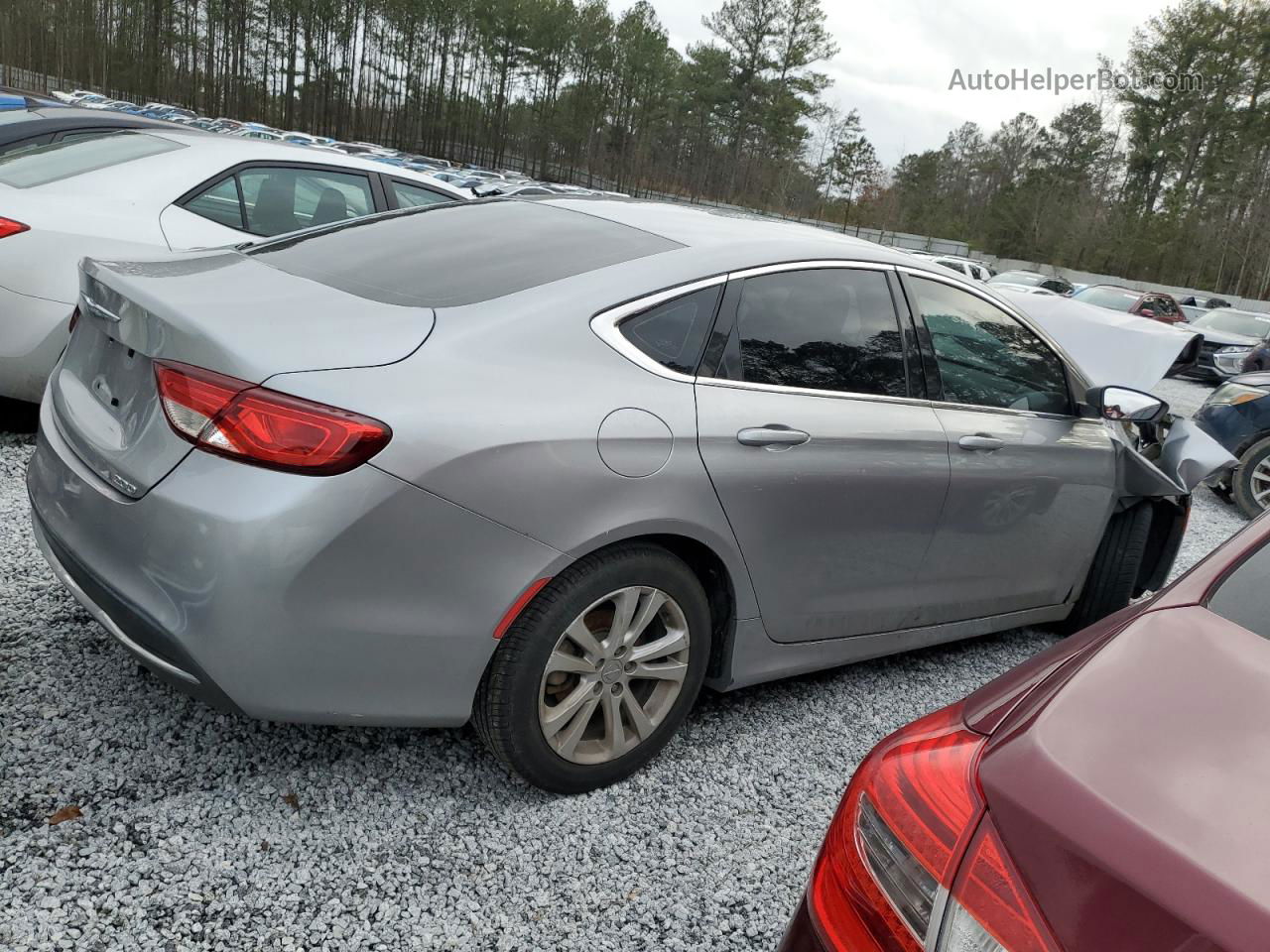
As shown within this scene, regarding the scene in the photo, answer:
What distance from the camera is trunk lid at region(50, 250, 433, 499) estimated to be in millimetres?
2027

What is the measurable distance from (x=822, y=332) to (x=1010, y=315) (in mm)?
1083

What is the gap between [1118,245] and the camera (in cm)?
5784

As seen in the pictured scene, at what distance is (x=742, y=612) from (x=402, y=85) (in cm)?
7957

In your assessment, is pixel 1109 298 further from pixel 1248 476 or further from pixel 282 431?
pixel 282 431

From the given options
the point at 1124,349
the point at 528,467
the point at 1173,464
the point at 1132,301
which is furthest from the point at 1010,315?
the point at 1132,301

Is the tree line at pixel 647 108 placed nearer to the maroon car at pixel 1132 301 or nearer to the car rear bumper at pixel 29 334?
the maroon car at pixel 1132 301

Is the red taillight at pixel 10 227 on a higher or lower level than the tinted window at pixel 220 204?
lower

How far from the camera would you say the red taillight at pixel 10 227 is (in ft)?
13.0

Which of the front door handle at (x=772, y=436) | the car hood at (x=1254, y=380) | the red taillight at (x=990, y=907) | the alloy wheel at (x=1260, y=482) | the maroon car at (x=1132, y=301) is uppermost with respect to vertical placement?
the front door handle at (x=772, y=436)

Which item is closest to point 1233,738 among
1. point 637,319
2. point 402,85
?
point 637,319

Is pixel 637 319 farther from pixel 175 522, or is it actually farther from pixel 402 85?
pixel 402 85

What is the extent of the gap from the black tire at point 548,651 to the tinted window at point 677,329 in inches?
19.0

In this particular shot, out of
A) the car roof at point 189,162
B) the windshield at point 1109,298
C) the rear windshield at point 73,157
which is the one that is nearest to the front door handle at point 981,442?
the car roof at point 189,162

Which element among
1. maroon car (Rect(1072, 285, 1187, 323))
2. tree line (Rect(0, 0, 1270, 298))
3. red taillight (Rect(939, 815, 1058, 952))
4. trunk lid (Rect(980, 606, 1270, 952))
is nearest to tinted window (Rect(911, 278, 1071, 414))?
trunk lid (Rect(980, 606, 1270, 952))
